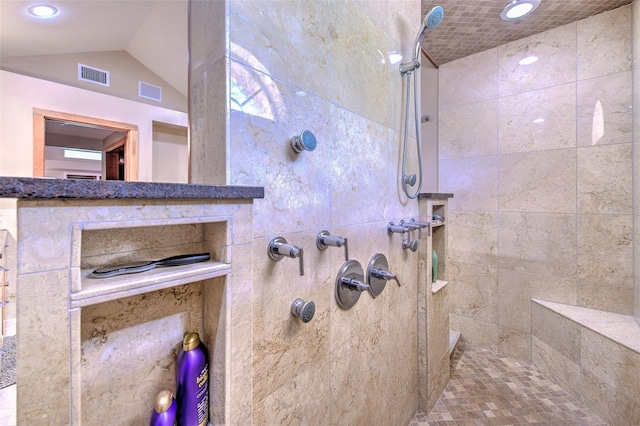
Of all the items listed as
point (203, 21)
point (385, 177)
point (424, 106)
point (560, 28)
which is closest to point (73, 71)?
point (203, 21)

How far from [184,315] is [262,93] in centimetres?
57

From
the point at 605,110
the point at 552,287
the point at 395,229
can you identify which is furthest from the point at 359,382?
the point at 605,110

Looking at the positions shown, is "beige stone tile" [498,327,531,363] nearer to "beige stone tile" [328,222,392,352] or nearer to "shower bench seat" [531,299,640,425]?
"shower bench seat" [531,299,640,425]

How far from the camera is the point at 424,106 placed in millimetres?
2250

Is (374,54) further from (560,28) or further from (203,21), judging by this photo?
(560,28)

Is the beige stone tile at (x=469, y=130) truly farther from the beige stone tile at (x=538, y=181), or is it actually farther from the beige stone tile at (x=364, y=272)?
the beige stone tile at (x=364, y=272)

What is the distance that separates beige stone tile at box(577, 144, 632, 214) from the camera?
1.63 meters

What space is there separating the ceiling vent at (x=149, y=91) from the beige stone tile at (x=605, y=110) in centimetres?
277

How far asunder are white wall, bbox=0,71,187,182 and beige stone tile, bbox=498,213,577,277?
2.37 meters

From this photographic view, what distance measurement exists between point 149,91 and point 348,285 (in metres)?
1.73

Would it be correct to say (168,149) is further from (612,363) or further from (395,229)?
(612,363)

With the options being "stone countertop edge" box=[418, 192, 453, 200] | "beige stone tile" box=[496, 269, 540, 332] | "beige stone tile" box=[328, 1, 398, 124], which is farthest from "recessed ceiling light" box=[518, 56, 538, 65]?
"beige stone tile" box=[496, 269, 540, 332]

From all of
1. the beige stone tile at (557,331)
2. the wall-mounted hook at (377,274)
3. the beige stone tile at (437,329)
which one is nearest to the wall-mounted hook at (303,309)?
the wall-mounted hook at (377,274)

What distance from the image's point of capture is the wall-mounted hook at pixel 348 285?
0.93 metres
